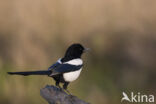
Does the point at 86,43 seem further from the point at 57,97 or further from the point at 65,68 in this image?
the point at 57,97

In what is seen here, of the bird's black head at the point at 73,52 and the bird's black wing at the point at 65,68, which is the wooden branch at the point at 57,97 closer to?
the bird's black wing at the point at 65,68

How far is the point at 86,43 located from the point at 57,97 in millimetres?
2032

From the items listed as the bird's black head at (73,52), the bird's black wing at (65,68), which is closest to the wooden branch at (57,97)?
the bird's black wing at (65,68)

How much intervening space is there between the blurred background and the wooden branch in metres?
1.44

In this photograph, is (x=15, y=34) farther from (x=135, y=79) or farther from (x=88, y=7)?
(x=135, y=79)

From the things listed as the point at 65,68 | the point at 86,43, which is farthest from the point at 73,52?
→ the point at 86,43

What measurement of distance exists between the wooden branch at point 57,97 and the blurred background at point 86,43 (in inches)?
56.8

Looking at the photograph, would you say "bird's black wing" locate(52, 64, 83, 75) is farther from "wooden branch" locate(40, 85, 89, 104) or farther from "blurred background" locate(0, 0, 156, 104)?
"blurred background" locate(0, 0, 156, 104)

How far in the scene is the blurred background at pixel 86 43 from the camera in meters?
6.82

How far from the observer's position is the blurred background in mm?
6816

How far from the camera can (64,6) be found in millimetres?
7250

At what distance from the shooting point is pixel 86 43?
7.13 m

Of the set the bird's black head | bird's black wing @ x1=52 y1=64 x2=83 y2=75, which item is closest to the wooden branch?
bird's black wing @ x1=52 y1=64 x2=83 y2=75

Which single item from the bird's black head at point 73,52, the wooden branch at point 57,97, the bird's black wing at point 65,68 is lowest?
the wooden branch at point 57,97
